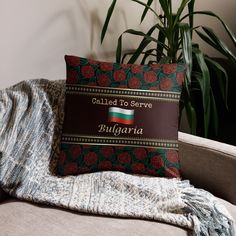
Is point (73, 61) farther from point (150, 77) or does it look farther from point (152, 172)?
point (152, 172)

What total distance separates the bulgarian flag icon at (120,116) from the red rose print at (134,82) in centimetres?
10

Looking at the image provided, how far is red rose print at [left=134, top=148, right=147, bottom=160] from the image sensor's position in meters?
1.26

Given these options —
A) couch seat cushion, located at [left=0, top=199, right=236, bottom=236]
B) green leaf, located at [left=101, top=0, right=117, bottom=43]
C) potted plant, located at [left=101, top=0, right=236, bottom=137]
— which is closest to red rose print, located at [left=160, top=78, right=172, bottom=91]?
potted plant, located at [left=101, top=0, right=236, bottom=137]

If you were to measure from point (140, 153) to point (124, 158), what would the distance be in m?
0.06

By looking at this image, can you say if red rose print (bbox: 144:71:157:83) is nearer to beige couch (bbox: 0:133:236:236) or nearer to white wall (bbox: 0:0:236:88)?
beige couch (bbox: 0:133:236:236)

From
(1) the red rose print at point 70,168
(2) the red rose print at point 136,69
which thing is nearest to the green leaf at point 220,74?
(2) the red rose print at point 136,69

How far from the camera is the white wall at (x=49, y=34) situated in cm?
150

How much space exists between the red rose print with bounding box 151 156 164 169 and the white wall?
2.43 feet

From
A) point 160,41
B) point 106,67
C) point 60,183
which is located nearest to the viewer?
point 60,183

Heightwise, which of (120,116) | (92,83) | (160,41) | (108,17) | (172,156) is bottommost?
(172,156)

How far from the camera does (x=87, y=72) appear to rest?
128cm

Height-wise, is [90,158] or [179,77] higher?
[179,77]

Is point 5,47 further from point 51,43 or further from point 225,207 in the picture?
point 225,207

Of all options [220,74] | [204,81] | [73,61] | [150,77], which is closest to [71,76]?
[73,61]
